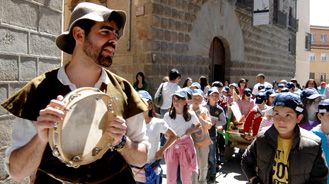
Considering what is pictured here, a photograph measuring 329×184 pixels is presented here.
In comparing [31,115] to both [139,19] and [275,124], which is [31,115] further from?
[139,19]

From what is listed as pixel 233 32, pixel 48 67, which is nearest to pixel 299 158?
pixel 48 67

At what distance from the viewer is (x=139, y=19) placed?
9977 millimetres

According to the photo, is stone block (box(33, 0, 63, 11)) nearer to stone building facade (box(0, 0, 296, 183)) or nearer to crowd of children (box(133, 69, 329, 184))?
stone building facade (box(0, 0, 296, 183))

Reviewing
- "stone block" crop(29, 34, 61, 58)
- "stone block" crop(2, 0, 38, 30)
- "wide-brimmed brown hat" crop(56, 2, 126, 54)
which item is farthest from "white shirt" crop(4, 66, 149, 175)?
"stone block" crop(29, 34, 61, 58)

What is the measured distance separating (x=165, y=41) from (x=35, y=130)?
8.88 metres

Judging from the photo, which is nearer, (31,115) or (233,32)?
(31,115)

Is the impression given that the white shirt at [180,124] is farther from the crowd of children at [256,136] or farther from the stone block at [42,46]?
the stone block at [42,46]

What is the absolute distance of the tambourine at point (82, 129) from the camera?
1524 millimetres

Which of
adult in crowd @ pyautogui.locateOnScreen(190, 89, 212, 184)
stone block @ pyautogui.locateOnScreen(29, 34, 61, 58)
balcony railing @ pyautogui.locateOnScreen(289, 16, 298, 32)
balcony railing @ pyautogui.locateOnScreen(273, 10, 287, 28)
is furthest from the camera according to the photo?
balcony railing @ pyautogui.locateOnScreen(289, 16, 298, 32)

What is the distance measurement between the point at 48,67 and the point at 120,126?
7.15 ft

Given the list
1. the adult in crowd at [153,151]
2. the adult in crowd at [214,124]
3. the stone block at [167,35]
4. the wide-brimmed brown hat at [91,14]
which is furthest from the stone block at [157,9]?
the wide-brimmed brown hat at [91,14]

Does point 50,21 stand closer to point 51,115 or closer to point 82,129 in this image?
point 82,129

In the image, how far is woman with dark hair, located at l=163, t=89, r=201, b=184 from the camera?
4.72 metres

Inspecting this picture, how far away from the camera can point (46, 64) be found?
3.54m
